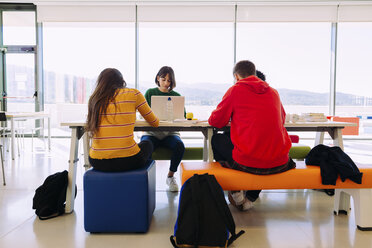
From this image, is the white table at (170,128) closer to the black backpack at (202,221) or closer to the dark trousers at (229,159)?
the dark trousers at (229,159)

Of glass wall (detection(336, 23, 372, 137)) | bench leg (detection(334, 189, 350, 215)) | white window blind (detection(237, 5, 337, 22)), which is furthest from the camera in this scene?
glass wall (detection(336, 23, 372, 137))

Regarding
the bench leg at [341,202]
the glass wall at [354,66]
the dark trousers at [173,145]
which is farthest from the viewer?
the glass wall at [354,66]

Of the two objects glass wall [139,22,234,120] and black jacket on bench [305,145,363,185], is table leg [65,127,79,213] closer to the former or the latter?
black jacket on bench [305,145,363,185]

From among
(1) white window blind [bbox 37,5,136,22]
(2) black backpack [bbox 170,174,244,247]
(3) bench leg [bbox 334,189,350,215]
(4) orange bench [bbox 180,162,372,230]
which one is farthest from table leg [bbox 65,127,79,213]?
(1) white window blind [bbox 37,5,136,22]

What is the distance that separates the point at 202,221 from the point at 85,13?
570 cm

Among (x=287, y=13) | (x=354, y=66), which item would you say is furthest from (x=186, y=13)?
(x=354, y=66)

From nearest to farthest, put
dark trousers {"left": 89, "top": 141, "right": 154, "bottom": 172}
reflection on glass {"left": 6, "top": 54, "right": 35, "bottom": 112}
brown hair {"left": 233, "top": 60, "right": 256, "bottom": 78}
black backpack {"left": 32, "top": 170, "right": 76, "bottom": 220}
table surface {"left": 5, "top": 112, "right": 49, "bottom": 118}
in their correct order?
dark trousers {"left": 89, "top": 141, "right": 154, "bottom": 172}, brown hair {"left": 233, "top": 60, "right": 256, "bottom": 78}, black backpack {"left": 32, "top": 170, "right": 76, "bottom": 220}, table surface {"left": 5, "top": 112, "right": 49, "bottom": 118}, reflection on glass {"left": 6, "top": 54, "right": 35, "bottom": 112}

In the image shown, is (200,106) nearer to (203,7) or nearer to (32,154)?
(203,7)

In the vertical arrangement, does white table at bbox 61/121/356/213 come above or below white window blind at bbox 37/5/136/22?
below

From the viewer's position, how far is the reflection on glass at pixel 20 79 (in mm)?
6355

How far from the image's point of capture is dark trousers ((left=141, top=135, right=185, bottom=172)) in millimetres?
2740

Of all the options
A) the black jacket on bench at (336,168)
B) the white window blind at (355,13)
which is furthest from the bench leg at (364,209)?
the white window blind at (355,13)

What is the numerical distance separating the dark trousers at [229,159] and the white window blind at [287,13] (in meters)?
4.52

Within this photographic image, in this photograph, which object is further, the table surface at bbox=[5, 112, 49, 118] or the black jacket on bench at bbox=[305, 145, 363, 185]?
the table surface at bbox=[5, 112, 49, 118]
